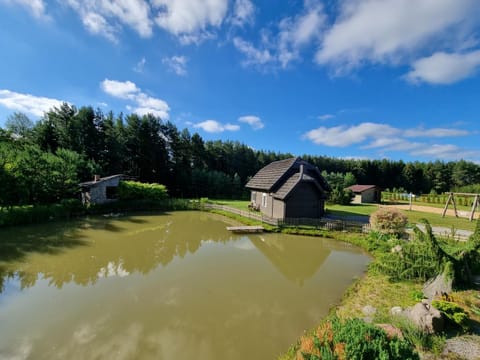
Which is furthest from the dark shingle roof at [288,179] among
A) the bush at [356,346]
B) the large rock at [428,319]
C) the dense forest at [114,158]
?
the dense forest at [114,158]

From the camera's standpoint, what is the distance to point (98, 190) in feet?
75.1

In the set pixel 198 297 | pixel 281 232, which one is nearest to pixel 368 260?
pixel 281 232

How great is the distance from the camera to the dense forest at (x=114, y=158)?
61.3 feet

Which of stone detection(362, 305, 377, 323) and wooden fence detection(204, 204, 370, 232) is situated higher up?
wooden fence detection(204, 204, 370, 232)

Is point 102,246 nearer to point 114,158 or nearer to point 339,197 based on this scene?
point 114,158

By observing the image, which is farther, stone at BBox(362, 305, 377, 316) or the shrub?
the shrub

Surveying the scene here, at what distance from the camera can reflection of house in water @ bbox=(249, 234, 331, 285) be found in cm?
924

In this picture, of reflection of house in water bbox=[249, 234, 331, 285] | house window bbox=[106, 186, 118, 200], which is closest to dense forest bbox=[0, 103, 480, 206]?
house window bbox=[106, 186, 118, 200]

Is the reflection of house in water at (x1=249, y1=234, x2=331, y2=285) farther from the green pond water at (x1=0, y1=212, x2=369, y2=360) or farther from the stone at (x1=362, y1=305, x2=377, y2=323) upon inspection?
the stone at (x1=362, y1=305, x2=377, y2=323)

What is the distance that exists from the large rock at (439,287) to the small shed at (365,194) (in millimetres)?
28258

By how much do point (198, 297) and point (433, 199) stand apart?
4314cm

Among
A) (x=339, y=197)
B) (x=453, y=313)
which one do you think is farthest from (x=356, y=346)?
(x=339, y=197)

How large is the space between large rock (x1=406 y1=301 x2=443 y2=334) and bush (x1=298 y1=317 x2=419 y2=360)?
2147mm

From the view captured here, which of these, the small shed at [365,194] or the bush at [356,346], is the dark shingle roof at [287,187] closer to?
the bush at [356,346]
